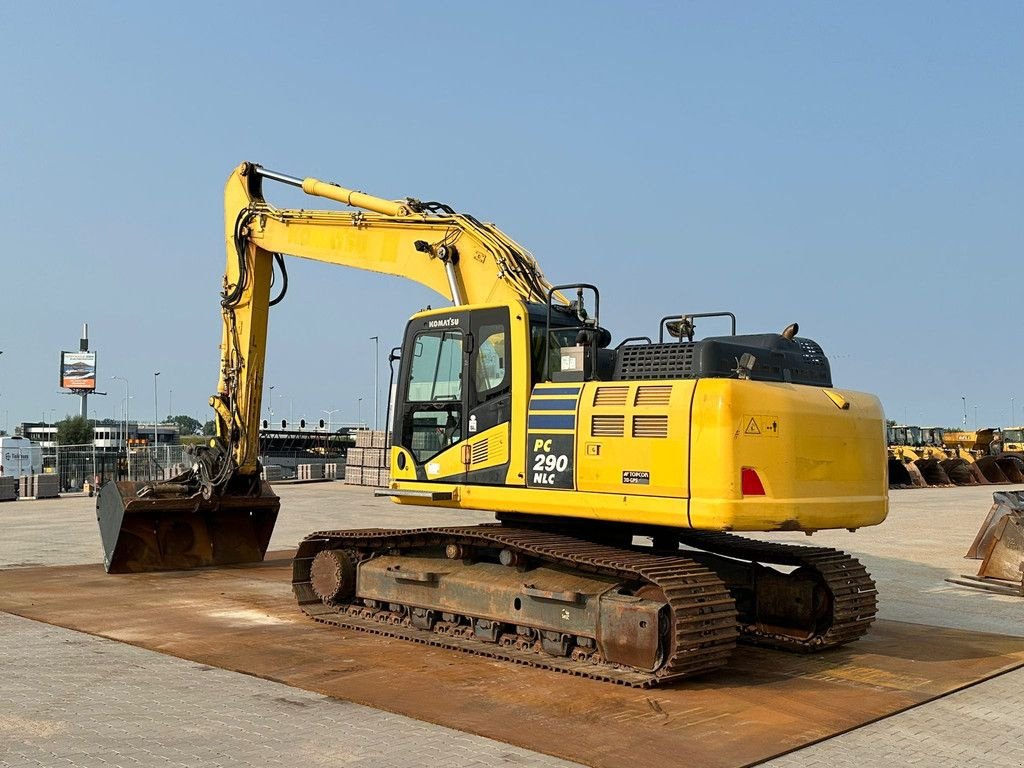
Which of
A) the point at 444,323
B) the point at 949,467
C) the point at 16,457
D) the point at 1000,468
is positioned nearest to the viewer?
the point at 444,323

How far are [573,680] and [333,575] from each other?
3814mm

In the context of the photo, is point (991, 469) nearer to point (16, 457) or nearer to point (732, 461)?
point (732, 461)

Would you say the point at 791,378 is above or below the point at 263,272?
below

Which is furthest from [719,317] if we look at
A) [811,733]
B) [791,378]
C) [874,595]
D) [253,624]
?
[253,624]

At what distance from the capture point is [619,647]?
8602mm

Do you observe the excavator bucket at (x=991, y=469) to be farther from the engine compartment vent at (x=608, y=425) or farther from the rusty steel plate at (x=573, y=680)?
the engine compartment vent at (x=608, y=425)

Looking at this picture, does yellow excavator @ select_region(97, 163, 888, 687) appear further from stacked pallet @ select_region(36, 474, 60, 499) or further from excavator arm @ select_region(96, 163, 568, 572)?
stacked pallet @ select_region(36, 474, 60, 499)

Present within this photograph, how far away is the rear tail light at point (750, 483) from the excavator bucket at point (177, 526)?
8.73m

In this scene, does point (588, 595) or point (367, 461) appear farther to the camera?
point (367, 461)

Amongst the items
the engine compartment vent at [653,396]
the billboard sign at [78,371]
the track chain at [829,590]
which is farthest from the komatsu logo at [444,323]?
the billboard sign at [78,371]

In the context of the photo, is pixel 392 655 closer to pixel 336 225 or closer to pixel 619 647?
→ pixel 619 647

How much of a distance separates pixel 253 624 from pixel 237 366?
199 inches

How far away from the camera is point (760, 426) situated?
8266mm

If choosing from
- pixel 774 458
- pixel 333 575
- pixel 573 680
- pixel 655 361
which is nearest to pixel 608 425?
pixel 655 361
